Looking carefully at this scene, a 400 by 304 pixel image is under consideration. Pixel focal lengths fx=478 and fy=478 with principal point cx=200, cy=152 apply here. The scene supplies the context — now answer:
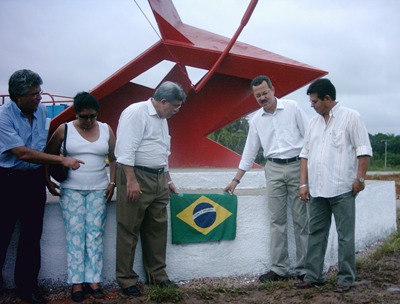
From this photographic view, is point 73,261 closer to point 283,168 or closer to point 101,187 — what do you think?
point 101,187

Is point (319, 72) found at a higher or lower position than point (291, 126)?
higher

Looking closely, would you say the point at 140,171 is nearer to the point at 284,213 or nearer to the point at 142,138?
the point at 142,138

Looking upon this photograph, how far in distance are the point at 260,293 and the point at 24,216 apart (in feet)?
6.49

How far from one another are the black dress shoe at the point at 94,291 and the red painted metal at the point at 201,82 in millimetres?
3060

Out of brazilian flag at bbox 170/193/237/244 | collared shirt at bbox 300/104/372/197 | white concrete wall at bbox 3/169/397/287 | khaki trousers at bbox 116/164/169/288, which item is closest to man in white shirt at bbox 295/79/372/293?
collared shirt at bbox 300/104/372/197

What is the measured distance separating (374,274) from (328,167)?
1.40 metres

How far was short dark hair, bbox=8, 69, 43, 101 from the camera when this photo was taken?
11.2 ft

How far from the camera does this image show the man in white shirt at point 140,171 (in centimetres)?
365

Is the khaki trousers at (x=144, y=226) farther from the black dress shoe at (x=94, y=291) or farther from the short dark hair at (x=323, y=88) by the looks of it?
the short dark hair at (x=323, y=88)

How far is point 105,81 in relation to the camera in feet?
20.8

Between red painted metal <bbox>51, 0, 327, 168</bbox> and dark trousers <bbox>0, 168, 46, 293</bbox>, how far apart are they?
9.44 ft

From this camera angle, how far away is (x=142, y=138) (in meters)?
3.74

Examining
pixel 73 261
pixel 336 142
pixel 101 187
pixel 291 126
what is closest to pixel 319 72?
pixel 291 126

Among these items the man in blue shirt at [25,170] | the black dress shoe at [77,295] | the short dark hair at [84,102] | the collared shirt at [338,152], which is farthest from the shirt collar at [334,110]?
the black dress shoe at [77,295]
